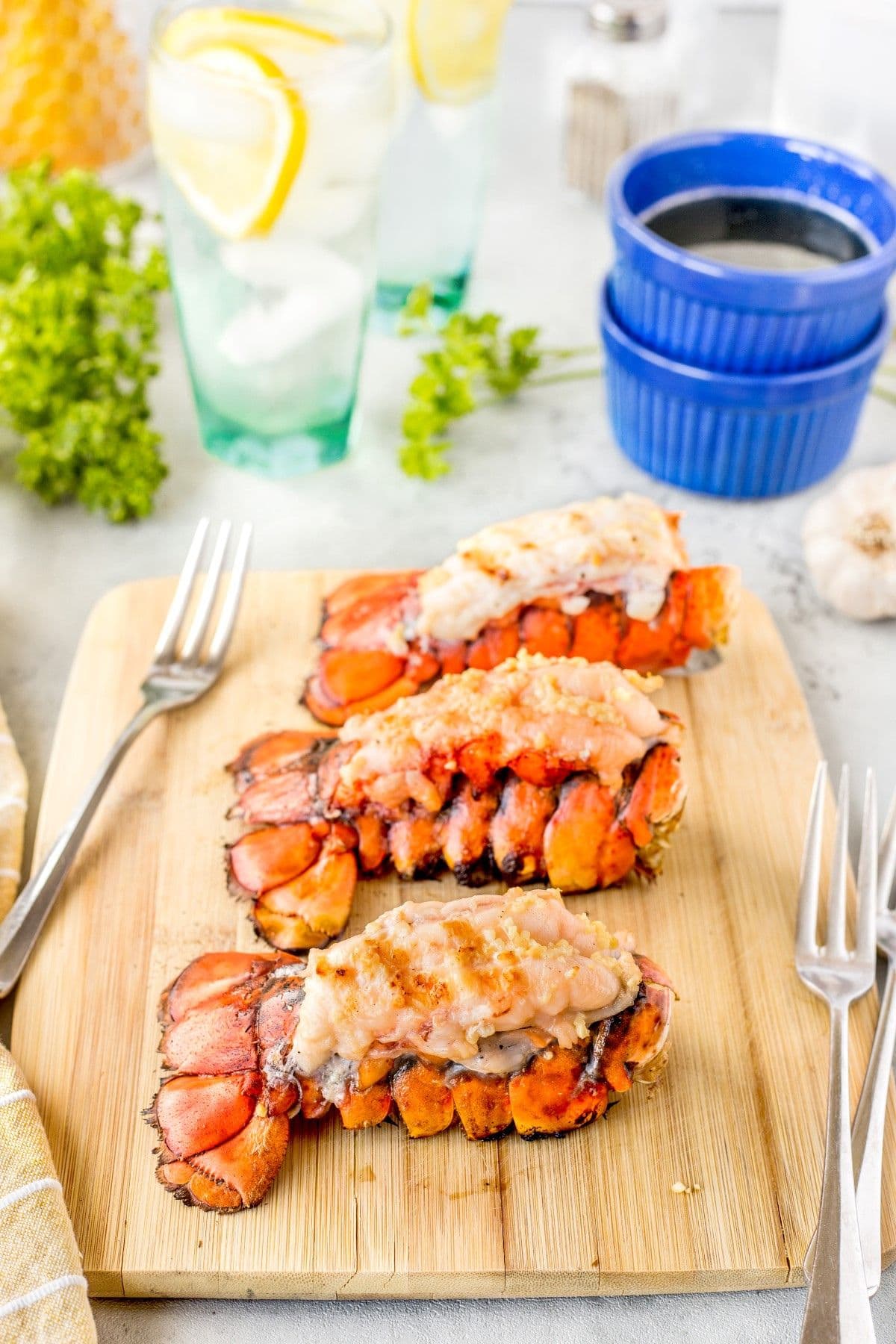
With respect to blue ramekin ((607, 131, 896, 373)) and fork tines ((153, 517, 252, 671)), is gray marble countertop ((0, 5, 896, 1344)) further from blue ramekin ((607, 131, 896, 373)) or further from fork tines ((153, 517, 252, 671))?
blue ramekin ((607, 131, 896, 373))

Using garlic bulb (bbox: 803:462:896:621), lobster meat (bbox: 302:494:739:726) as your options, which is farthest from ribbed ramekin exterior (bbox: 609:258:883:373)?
lobster meat (bbox: 302:494:739:726)

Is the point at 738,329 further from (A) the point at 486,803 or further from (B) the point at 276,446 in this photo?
(A) the point at 486,803

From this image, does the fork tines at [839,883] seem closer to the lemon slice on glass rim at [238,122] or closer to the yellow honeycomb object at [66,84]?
the lemon slice on glass rim at [238,122]

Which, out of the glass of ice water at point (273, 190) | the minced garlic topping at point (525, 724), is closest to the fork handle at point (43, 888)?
the minced garlic topping at point (525, 724)

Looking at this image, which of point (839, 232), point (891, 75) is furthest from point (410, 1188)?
point (891, 75)

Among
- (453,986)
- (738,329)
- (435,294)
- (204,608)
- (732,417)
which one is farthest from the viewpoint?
(435,294)

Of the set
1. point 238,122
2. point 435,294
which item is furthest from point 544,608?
point 435,294

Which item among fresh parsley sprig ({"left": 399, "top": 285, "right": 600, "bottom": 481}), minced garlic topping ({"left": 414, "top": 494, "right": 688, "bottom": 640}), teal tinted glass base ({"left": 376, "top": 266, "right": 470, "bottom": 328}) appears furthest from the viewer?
teal tinted glass base ({"left": 376, "top": 266, "right": 470, "bottom": 328})
